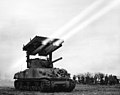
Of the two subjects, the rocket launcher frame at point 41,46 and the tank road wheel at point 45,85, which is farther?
the rocket launcher frame at point 41,46

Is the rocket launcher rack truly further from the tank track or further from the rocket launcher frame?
the tank track

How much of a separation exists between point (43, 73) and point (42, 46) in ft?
12.7

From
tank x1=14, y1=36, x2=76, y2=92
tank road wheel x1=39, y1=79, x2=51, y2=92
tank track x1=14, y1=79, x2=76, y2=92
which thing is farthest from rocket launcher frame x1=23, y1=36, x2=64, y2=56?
tank road wheel x1=39, y1=79, x2=51, y2=92

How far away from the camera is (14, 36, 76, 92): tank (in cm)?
2161

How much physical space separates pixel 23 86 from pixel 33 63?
2.26 metres

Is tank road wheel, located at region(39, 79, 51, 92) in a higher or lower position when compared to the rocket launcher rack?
lower

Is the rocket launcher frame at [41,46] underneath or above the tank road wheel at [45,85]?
above

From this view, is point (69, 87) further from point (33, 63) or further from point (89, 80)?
point (89, 80)

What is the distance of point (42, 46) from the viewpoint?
25125 millimetres

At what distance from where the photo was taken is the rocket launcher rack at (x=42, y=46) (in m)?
24.1

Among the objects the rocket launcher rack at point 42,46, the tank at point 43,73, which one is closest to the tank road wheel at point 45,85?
the tank at point 43,73

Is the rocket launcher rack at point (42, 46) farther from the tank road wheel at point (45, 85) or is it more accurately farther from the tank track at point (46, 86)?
the tank road wheel at point (45, 85)

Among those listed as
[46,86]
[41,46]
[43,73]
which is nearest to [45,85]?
[46,86]

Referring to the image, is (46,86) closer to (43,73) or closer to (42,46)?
(43,73)
